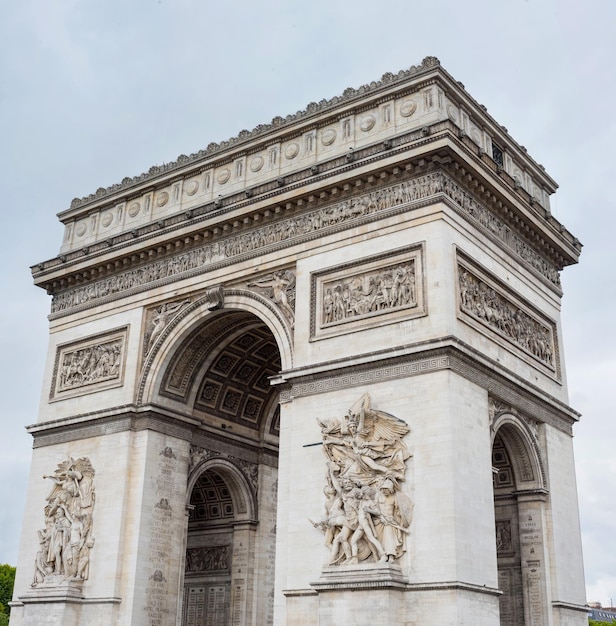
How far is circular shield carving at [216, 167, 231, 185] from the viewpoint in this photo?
965 inches

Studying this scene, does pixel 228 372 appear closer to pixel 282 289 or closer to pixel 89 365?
pixel 89 365

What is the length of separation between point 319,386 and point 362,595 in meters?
4.81

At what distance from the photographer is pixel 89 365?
2522 centimetres

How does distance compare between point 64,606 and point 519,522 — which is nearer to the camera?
point 519,522

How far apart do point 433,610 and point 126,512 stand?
9.06 m

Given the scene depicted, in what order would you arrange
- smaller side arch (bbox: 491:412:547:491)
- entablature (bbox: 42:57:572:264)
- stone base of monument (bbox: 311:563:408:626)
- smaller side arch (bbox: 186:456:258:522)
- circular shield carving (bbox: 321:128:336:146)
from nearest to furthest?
stone base of monument (bbox: 311:563:408:626) → smaller side arch (bbox: 491:412:547:491) → entablature (bbox: 42:57:572:264) → circular shield carving (bbox: 321:128:336:146) → smaller side arch (bbox: 186:456:258:522)

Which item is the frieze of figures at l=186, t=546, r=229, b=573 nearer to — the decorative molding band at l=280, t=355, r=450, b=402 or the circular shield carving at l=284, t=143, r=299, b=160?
the decorative molding band at l=280, t=355, r=450, b=402

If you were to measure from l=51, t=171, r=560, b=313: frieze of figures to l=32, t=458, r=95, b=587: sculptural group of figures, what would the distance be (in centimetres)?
514

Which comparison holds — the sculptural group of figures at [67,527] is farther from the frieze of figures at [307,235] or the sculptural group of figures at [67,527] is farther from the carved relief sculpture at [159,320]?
the frieze of figures at [307,235]

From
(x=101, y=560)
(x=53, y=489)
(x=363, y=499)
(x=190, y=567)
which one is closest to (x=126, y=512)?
(x=101, y=560)

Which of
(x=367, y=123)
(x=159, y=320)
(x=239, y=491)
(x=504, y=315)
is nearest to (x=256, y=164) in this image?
(x=367, y=123)

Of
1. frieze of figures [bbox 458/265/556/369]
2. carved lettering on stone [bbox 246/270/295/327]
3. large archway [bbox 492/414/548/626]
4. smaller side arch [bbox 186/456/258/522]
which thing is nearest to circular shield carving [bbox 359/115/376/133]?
carved lettering on stone [bbox 246/270/295/327]

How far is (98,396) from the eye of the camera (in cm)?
2450

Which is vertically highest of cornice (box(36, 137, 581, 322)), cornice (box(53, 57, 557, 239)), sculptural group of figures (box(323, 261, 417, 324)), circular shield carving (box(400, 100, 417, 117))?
cornice (box(53, 57, 557, 239))
